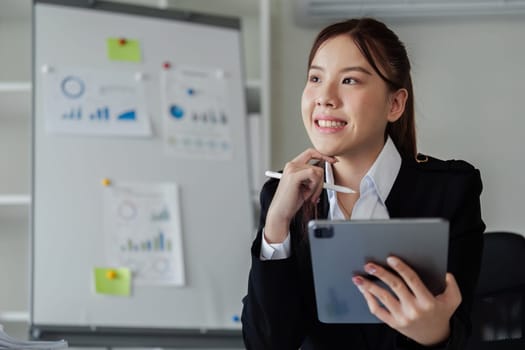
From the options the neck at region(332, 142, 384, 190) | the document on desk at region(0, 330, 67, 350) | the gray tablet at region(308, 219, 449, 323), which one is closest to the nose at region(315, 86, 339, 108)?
the neck at region(332, 142, 384, 190)

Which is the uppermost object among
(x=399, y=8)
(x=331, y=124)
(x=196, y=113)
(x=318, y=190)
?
(x=399, y=8)

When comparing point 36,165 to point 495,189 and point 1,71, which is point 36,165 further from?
point 495,189

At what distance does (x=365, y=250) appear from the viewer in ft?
3.19

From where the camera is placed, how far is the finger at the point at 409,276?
97 cm

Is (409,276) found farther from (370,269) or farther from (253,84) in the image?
(253,84)

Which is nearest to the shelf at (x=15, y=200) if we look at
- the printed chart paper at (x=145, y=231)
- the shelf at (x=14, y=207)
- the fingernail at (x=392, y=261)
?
the shelf at (x=14, y=207)

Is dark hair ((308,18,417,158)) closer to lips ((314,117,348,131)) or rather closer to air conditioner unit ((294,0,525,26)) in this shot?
lips ((314,117,348,131))

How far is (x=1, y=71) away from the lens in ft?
9.42

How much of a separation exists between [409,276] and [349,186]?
1.03 ft

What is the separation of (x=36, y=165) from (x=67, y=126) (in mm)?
156

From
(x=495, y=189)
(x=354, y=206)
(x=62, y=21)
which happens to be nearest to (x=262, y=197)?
(x=354, y=206)

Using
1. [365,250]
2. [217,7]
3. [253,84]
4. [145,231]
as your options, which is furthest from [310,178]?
[217,7]

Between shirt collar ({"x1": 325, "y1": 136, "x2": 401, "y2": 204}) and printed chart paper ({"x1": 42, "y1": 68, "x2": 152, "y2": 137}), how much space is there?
1314mm

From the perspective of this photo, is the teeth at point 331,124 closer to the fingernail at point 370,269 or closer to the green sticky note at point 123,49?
the fingernail at point 370,269
